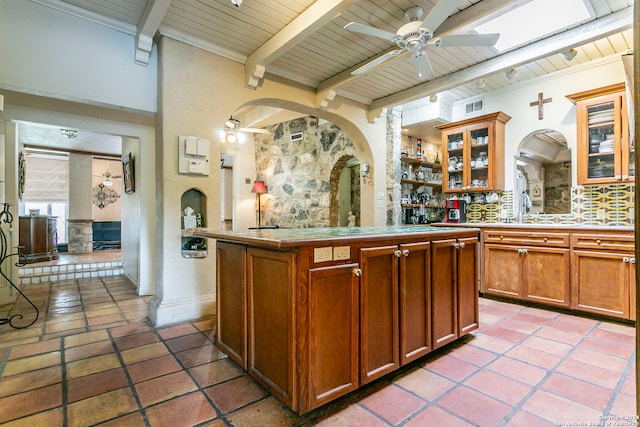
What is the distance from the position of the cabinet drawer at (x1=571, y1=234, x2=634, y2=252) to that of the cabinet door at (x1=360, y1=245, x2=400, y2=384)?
7.80 ft

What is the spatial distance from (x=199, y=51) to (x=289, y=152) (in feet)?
12.9

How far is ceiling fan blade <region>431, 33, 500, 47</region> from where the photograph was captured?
7.63 feet

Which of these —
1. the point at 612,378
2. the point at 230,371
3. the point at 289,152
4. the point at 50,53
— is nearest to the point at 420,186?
the point at 289,152

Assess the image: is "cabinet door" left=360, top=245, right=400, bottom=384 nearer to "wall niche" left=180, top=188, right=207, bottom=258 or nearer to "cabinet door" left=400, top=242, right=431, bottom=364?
"cabinet door" left=400, top=242, right=431, bottom=364

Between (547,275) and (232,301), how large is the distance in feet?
10.4

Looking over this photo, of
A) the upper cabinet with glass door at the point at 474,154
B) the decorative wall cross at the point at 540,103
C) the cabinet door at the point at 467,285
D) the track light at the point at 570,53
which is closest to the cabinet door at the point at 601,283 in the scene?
the cabinet door at the point at 467,285

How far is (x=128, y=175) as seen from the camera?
4.48m

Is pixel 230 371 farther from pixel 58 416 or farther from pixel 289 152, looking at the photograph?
pixel 289 152

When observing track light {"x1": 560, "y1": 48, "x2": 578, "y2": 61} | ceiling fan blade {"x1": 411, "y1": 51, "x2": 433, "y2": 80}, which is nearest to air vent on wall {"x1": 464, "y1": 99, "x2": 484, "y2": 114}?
track light {"x1": 560, "y1": 48, "x2": 578, "y2": 61}

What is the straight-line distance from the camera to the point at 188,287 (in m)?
2.91

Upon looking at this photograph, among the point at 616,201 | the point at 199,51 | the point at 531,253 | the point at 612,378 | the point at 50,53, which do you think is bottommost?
the point at 612,378

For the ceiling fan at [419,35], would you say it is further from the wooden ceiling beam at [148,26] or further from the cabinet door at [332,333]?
the cabinet door at [332,333]

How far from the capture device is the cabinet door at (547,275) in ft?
10.0

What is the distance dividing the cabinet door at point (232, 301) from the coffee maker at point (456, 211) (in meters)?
3.68
